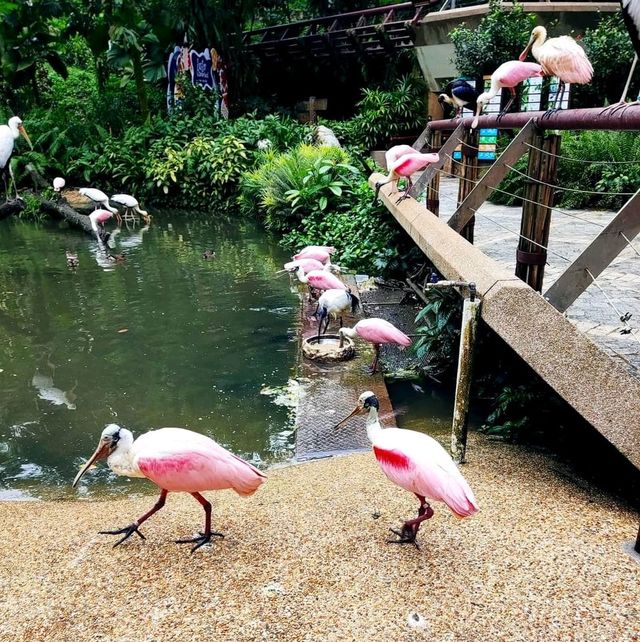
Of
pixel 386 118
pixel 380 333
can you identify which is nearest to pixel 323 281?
pixel 380 333

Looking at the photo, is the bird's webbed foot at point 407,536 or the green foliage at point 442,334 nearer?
the bird's webbed foot at point 407,536

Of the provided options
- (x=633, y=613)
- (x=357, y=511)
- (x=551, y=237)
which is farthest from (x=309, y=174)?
(x=633, y=613)

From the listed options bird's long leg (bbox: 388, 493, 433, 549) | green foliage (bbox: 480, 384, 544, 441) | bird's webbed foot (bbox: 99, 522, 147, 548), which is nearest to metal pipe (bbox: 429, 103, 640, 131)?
green foliage (bbox: 480, 384, 544, 441)

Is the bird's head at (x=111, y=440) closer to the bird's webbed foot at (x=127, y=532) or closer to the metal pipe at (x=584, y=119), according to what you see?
the bird's webbed foot at (x=127, y=532)

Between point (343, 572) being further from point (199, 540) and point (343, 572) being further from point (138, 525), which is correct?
point (138, 525)

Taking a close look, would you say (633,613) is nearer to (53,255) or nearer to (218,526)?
(218,526)

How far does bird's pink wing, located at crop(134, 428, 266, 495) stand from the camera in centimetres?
275

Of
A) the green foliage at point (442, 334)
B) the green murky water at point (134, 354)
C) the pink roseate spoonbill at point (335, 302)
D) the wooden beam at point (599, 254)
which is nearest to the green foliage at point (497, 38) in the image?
the green murky water at point (134, 354)

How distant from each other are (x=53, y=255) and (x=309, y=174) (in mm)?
4842

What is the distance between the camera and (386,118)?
16703mm

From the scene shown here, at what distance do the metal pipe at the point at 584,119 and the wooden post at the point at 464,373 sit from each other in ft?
3.55

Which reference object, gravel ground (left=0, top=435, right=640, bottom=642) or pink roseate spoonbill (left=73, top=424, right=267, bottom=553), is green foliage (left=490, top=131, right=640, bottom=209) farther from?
pink roseate spoonbill (left=73, top=424, right=267, bottom=553)

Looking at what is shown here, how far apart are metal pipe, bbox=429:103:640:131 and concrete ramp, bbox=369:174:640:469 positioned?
0.87 meters

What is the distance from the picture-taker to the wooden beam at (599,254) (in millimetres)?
2969
